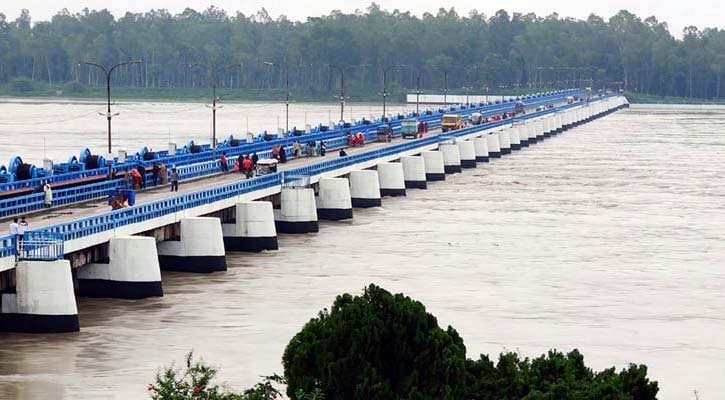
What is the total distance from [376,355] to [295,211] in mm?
43048

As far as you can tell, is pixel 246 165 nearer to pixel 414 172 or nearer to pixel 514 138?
pixel 414 172

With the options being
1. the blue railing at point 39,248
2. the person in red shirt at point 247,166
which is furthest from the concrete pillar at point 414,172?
the blue railing at point 39,248

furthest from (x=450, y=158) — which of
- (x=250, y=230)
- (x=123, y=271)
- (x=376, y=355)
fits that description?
(x=376, y=355)

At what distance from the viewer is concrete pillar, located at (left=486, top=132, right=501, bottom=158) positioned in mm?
132625

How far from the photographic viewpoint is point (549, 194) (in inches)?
3698

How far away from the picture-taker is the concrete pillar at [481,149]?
12644 centimetres

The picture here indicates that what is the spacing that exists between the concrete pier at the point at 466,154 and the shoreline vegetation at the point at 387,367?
307 ft

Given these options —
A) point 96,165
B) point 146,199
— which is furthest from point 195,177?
point 146,199

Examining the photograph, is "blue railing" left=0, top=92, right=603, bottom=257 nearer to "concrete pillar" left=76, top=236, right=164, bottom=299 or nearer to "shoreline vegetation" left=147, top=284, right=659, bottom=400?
"concrete pillar" left=76, top=236, right=164, bottom=299

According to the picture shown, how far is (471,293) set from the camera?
51062mm

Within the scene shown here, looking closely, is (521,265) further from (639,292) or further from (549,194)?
(549,194)

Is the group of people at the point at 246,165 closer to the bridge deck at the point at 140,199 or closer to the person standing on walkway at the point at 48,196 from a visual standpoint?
the bridge deck at the point at 140,199

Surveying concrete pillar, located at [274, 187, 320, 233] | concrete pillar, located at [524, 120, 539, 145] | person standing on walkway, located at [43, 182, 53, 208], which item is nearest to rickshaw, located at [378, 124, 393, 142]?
concrete pillar, located at [524, 120, 539, 145]

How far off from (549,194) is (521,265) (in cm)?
3565
